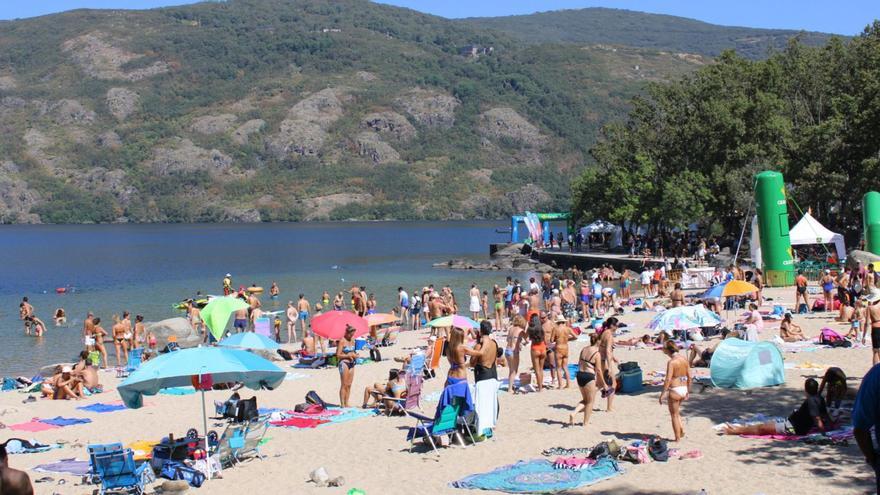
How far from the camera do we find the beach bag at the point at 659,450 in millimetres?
10430

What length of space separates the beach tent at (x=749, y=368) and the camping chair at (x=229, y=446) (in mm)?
6900

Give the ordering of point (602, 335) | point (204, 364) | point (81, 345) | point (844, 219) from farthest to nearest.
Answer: point (844, 219)
point (81, 345)
point (602, 335)
point (204, 364)

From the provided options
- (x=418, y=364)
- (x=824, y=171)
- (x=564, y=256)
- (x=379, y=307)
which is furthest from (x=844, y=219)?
(x=418, y=364)

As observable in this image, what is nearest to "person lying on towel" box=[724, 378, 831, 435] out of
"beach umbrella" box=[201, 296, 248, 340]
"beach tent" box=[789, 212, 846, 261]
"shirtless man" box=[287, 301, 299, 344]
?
"beach umbrella" box=[201, 296, 248, 340]

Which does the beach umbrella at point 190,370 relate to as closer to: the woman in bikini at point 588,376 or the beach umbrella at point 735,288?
the woman in bikini at point 588,376

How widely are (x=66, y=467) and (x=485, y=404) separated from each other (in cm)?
522

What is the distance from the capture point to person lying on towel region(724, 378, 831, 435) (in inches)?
428

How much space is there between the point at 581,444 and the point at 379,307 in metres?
25.5

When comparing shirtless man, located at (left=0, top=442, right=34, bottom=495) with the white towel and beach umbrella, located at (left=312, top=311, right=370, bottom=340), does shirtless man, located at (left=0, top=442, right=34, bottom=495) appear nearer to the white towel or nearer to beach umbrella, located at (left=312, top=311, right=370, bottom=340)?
the white towel

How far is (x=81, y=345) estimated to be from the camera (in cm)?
2789

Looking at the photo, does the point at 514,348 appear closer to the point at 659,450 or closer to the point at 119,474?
the point at 659,450

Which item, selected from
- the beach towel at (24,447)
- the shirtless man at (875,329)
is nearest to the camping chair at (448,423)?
the beach towel at (24,447)

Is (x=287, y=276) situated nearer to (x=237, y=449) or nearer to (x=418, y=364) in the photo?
(x=418, y=364)

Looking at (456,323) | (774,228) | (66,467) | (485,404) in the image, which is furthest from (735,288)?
(66,467)
